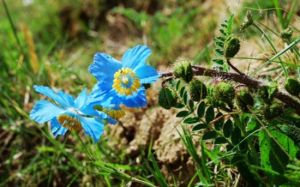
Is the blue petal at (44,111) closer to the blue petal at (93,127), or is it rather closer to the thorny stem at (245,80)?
the blue petal at (93,127)

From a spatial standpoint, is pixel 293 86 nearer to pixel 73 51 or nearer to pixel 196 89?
pixel 196 89

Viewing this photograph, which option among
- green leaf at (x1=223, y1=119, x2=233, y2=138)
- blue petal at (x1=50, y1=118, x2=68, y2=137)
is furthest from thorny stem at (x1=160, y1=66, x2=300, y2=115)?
blue petal at (x1=50, y1=118, x2=68, y2=137)

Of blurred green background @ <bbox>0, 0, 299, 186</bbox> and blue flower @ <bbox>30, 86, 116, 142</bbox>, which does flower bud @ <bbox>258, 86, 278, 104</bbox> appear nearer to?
blurred green background @ <bbox>0, 0, 299, 186</bbox>

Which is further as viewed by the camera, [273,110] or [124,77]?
[124,77]

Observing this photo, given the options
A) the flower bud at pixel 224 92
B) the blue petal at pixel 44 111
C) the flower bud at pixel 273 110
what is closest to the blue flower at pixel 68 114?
the blue petal at pixel 44 111

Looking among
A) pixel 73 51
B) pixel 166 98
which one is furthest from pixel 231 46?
pixel 73 51

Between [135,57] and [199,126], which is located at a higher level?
[135,57]

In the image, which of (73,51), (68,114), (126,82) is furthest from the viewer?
(73,51)
